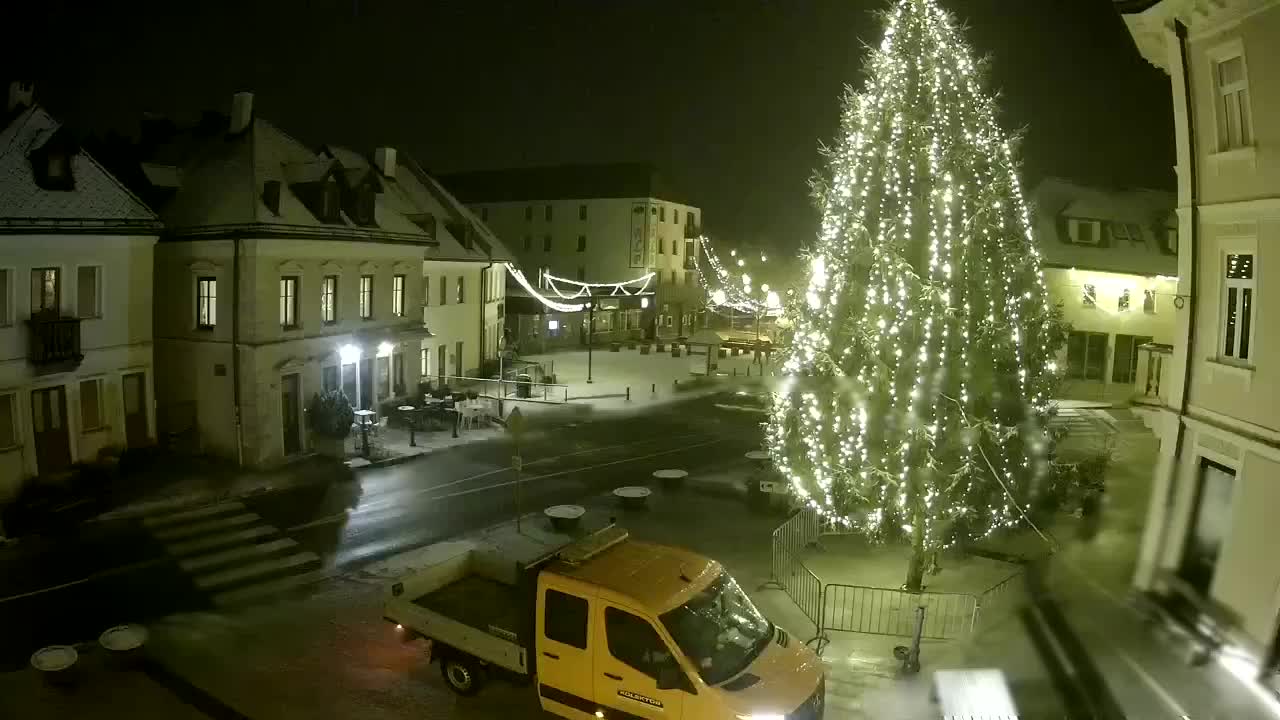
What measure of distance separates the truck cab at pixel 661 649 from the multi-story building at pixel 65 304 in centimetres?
1659

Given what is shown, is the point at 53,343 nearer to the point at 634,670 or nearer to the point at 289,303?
the point at 289,303

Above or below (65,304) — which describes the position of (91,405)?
below

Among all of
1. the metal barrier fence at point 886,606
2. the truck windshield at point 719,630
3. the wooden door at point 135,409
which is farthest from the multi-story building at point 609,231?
the truck windshield at point 719,630

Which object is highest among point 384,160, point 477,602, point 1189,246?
point 384,160

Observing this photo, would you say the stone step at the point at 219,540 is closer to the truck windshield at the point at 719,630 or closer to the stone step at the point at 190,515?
the stone step at the point at 190,515

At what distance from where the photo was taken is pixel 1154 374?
1688 centimetres

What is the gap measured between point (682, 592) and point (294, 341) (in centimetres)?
1843

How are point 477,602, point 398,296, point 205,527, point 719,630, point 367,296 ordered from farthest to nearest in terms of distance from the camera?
point 398,296, point 367,296, point 205,527, point 477,602, point 719,630

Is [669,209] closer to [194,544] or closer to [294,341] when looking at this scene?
[294,341]

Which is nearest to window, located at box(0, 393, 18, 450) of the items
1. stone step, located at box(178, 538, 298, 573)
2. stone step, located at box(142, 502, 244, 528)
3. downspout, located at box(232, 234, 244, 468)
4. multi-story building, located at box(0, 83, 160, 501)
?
multi-story building, located at box(0, 83, 160, 501)

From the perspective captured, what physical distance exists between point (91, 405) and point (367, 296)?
8714mm

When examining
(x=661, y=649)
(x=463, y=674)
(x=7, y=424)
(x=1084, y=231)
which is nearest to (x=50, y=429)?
(x=7, y=424)

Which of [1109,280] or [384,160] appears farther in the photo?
[1109,280]

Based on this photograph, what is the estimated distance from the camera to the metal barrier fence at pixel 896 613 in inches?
520
